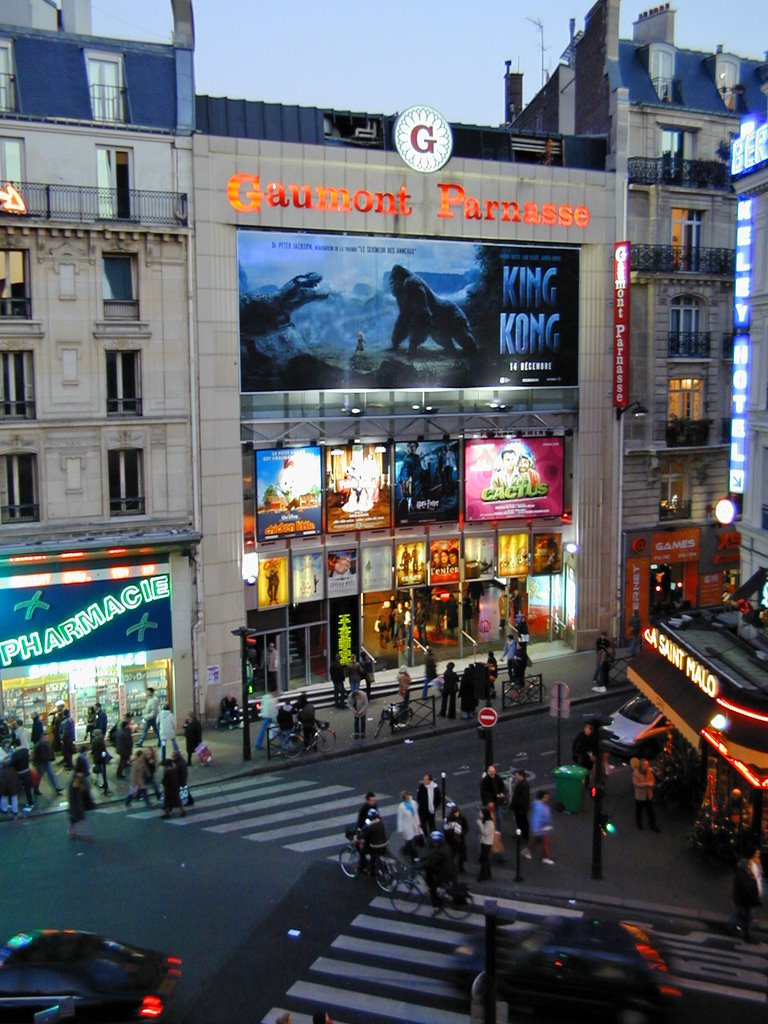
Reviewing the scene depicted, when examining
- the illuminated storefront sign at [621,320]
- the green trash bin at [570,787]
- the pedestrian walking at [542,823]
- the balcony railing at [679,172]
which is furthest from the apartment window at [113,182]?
the pedestrian walking at [542,823]

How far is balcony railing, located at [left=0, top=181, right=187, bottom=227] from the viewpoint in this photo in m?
25.4

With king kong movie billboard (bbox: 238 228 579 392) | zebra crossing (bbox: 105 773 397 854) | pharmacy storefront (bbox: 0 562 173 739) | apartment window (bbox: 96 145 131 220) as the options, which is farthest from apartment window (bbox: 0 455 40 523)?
zebra crossing (bbox: 105 773 397 854)

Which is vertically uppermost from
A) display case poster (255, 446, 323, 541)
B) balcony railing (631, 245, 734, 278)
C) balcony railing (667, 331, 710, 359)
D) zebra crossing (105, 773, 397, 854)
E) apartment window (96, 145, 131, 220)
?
apartment window (96, 145, 131, 220)

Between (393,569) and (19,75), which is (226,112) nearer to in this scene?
(19,75)

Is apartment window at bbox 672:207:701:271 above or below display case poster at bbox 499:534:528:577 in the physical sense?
above

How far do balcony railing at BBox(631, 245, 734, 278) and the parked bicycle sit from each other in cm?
2249

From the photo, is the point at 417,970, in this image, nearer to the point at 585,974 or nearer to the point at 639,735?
the point at 585,974

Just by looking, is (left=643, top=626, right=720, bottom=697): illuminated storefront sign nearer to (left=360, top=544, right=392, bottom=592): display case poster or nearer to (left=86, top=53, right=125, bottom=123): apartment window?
(left=360, top=544, right=392, bottom=592): display case poster

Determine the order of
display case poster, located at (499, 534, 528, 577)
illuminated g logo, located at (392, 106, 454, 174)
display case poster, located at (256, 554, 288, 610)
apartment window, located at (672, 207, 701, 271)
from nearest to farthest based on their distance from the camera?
display case poster, located at (256, 554, 288, 610), illuminated g logo, located at (392, 106, 454, 174), display case poster, located at (499, 534, 528, 577), apartment window, located at (672, 207, 701, 271)

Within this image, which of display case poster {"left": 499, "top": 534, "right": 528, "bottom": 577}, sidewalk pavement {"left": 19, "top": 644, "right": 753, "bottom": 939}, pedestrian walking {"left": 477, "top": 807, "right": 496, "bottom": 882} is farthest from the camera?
display case poster {"left": 499, "top": 534, "right": 528, "bottom": 577}

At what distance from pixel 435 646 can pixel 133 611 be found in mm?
10311

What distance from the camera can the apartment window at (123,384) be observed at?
26.7 meters

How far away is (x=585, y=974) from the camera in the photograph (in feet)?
43.7

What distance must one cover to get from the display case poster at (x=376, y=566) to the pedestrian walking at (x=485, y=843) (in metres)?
13.3
